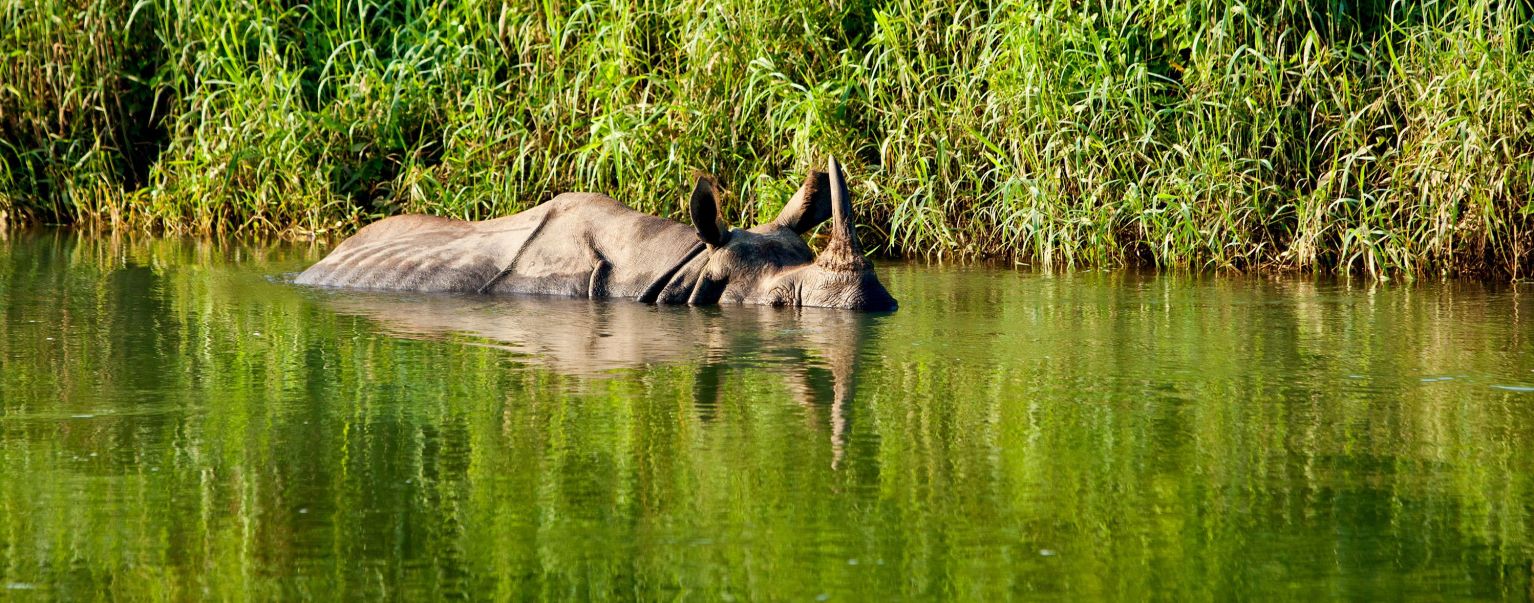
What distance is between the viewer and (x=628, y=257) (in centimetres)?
781

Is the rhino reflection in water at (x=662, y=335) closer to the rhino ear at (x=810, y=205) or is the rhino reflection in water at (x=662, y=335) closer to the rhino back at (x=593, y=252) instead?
the rhino back at (x=593, y=252)

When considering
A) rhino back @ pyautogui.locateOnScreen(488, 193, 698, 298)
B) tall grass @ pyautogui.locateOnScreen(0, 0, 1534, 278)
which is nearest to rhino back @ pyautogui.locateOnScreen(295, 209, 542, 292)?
rhino back @ pyautogui.locateOnScreen(488, 193, 698, 298)

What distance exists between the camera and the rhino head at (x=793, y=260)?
23.7ft

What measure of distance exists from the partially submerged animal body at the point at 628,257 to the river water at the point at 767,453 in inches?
11.1

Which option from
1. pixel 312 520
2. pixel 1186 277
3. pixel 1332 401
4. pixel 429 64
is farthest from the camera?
pixel 429 64

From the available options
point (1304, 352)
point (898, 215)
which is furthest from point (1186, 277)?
point (1304, 352)

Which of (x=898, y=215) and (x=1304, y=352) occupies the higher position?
(x=898, y=215)

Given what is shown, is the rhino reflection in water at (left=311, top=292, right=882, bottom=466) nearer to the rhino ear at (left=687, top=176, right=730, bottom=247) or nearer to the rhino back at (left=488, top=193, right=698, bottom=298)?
the rhino back at (left=488, top=193, right=698, bottom=298)

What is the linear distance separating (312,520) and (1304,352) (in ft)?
11.5

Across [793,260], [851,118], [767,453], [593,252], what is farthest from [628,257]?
[767,453]

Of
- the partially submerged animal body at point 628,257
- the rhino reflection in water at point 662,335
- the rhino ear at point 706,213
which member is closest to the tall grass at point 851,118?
the partially submerged animal body at point 628,257

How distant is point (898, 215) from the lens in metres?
9.39

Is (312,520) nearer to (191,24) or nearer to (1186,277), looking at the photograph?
(1186,277)

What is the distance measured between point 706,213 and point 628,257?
478 mm
